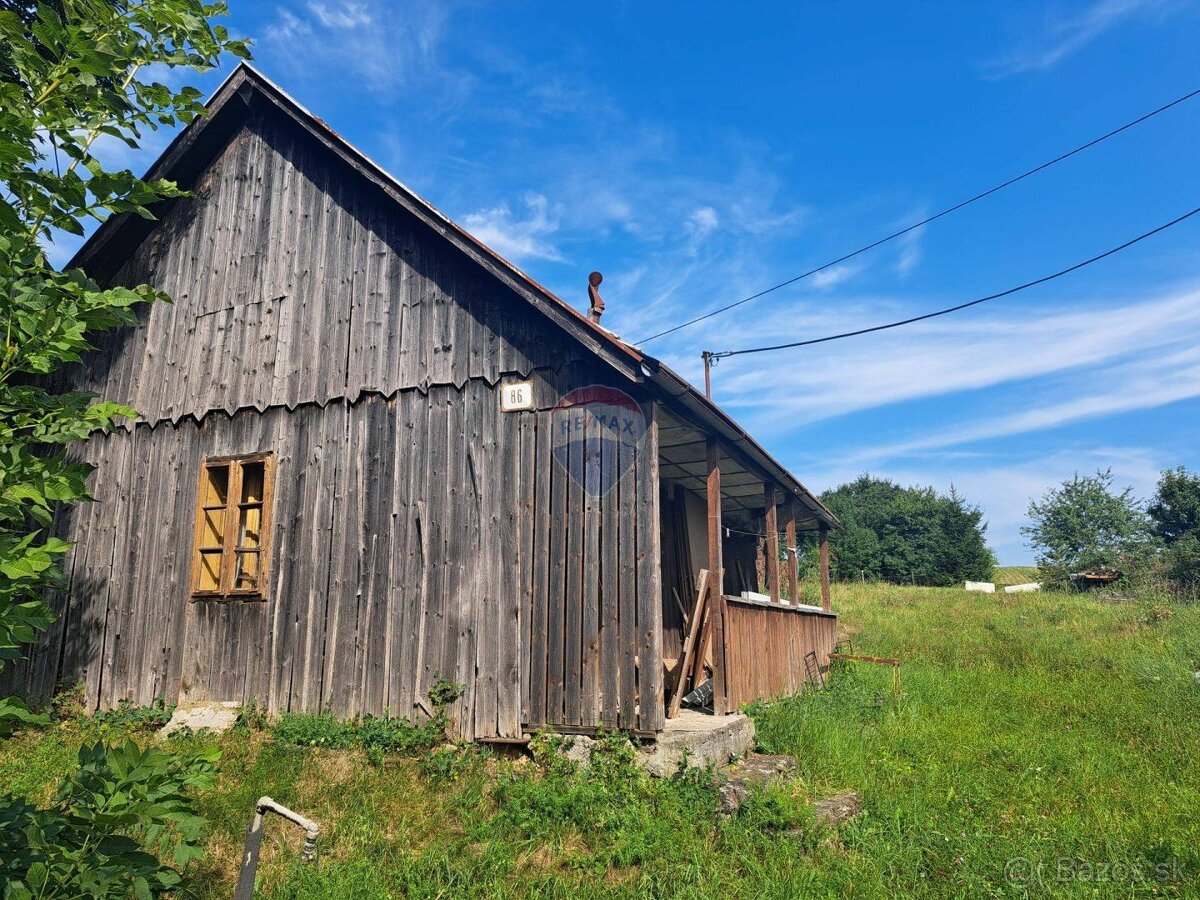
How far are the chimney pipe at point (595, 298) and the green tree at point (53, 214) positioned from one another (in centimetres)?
618

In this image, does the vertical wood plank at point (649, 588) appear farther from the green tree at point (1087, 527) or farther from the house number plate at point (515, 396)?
the green tree at point (1087, 527)

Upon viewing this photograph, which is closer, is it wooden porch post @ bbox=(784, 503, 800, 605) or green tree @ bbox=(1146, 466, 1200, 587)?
wooden porch post @ bbox=(784, 503, 800, 605)

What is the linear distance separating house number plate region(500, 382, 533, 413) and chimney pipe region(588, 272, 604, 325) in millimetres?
1224

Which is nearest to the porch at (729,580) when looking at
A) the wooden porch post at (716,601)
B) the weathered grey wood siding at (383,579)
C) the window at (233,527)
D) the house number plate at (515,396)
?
the wooden porch post at (716,601)

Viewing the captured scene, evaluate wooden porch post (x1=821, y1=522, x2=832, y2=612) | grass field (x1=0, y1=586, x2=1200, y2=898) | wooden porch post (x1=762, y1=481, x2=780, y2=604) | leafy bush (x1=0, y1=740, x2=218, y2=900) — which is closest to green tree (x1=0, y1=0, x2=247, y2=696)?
leafy bush (x1=0, y1=740, x2=218, y2=900)

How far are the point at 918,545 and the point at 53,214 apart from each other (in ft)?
149

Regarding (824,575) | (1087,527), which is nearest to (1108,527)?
(1087,527)

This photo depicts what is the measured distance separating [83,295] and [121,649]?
8.56 meters

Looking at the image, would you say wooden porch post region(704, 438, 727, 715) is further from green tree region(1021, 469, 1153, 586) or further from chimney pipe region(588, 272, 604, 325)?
green tree region(1021, 469, 1153, 586)

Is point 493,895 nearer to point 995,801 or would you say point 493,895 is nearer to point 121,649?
point 995,801

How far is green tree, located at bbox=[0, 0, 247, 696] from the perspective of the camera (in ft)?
7.89

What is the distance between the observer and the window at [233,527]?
9258mm

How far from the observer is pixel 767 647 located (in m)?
10.8

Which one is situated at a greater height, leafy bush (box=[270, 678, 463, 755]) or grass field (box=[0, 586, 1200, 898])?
leafy bush (box=[270, 678, 463, 755])
